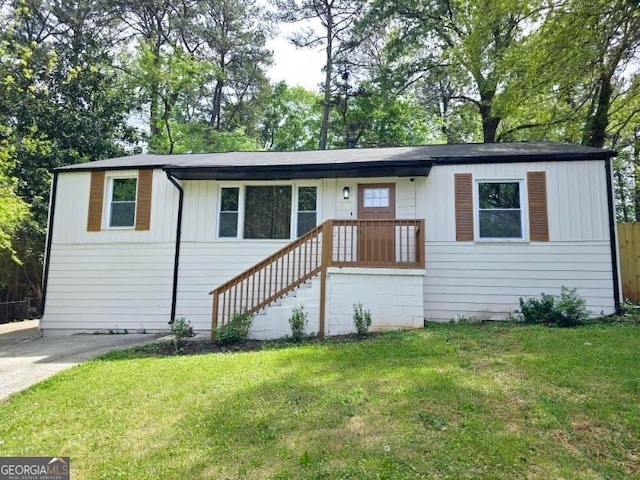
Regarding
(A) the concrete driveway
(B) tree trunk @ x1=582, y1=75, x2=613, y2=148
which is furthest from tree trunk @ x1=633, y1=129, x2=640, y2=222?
(A) the concrete driveway

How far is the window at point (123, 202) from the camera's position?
9312 mm

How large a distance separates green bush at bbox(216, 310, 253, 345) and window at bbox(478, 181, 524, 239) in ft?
16.7

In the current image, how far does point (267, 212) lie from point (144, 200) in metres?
3.03

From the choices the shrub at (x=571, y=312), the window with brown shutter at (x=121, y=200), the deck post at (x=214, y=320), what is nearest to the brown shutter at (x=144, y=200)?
the window with brown shutter at (x=121, y=200)

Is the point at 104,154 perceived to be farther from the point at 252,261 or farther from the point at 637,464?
the point at 637,464

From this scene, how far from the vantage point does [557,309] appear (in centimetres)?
686

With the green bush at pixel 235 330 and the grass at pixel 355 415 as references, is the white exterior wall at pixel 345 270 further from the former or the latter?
the grass at pixel 355 415

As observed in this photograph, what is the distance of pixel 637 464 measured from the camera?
2.48 m

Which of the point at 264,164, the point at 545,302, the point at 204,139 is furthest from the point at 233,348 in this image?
the point at 204,139

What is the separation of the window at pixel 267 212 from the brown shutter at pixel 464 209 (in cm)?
379

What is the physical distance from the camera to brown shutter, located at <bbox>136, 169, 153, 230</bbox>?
9.15m

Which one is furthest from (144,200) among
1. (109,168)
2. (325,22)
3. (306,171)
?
(325,22)

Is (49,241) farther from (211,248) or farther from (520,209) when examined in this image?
(520,209)

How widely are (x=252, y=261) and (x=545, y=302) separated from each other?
6.09 meters
